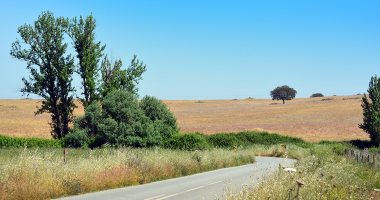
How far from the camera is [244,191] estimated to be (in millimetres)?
6699

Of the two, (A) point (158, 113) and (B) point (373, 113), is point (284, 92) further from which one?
(A) point (158, 113)

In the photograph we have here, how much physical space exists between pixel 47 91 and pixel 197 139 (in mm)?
19167

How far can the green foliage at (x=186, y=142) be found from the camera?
31478 millimetres

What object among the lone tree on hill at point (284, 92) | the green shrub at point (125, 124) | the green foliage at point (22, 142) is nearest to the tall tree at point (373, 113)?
the green shrub at point (125, 124)

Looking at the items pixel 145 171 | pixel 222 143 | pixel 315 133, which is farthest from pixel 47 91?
pixel 315 133

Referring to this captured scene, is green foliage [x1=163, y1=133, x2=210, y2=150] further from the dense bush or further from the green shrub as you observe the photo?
the green shrub

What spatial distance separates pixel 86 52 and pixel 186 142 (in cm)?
1673

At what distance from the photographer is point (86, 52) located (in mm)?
37688

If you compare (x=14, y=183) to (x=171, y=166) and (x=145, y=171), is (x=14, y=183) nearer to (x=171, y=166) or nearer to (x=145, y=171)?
(x=145, y=171)

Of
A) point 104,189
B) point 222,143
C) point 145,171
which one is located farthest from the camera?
point 222,143

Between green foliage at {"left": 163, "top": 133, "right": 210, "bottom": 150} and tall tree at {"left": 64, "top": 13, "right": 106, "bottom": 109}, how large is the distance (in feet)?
38.2

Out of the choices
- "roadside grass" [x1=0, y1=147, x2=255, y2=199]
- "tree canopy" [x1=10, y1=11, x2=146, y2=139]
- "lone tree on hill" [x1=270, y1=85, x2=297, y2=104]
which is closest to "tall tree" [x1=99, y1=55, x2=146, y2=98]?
"tree canopy" [x1=10, y1=11, x2=146, y2=139]

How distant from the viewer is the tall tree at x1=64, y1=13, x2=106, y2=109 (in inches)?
1481

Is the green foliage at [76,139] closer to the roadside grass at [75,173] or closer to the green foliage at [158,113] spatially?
the green foliage at [158,113]
